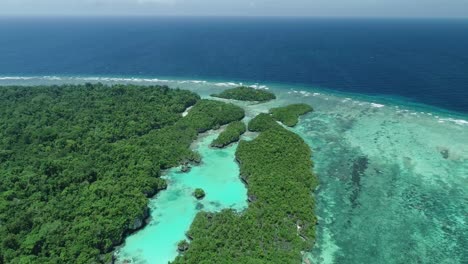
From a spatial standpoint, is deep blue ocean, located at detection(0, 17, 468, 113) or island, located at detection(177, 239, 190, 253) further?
deep blue ocean, located at detection(0, 17, 468, 113)

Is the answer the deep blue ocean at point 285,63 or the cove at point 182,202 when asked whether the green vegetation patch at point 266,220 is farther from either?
the deep blue ocean at point 285,63

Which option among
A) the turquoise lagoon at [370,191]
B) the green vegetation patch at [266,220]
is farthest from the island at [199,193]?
the green vegetation patch at [266,220]

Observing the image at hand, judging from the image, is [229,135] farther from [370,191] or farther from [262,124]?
[370,191]

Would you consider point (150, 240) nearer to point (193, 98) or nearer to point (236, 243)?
point (236, 243)

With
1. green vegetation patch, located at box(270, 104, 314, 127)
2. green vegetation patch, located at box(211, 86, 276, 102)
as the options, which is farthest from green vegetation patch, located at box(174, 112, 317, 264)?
green vegetation patch, located at box(211, 86, 276, 102)

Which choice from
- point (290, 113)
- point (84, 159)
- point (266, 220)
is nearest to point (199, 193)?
point (266, 220)

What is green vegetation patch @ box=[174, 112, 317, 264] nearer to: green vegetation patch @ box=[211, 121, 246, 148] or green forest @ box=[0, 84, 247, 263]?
green vegetation patch @ box=[211, 121, 246, 148]
